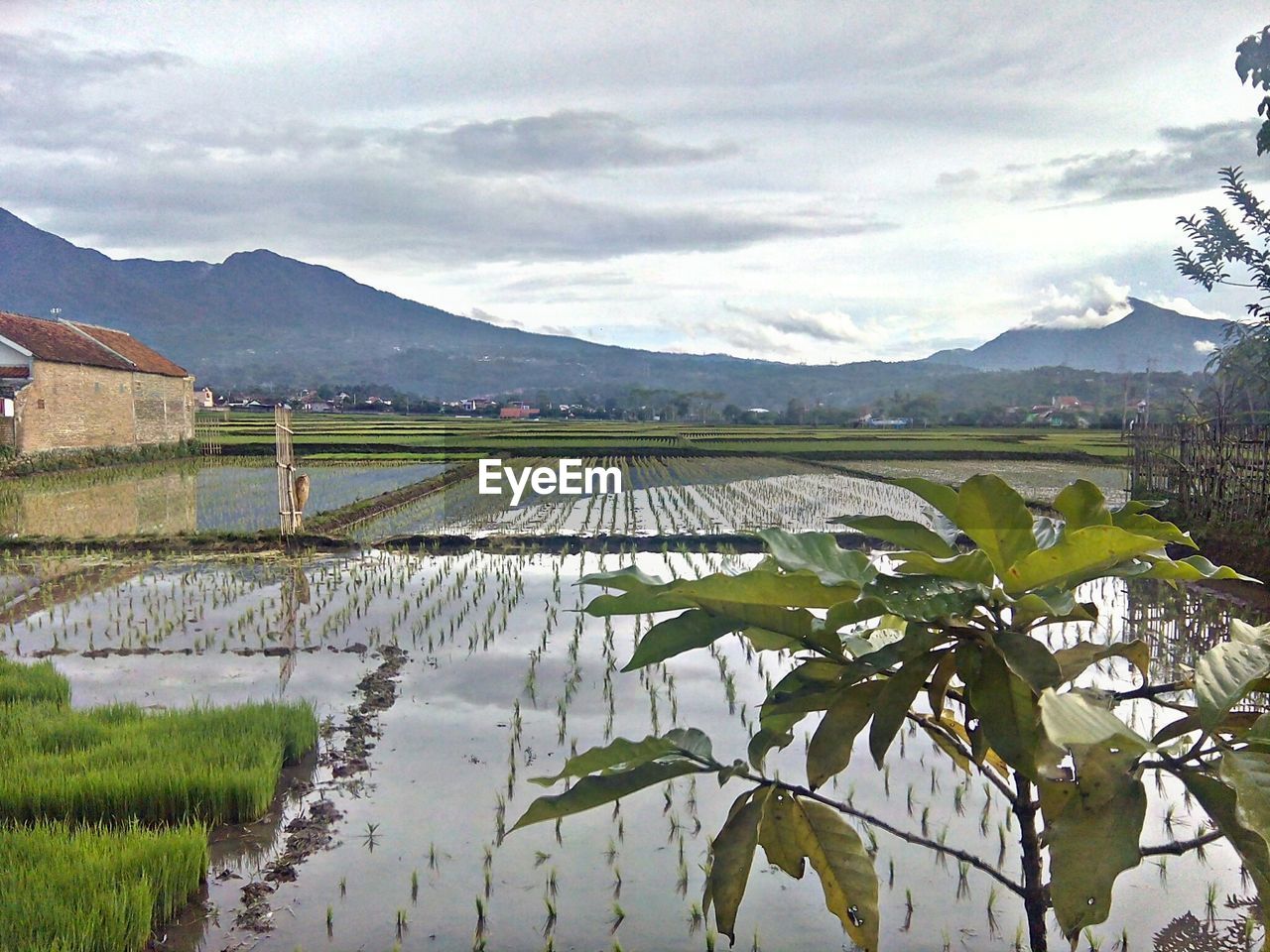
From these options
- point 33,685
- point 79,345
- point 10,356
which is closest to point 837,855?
point 33,685

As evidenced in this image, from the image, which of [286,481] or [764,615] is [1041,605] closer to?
[764,615]

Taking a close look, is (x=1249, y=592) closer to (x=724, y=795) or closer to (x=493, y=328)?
(x=724, y=795)

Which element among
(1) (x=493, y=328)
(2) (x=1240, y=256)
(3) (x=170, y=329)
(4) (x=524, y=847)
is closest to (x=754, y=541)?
(2) (x=1240, y=256)

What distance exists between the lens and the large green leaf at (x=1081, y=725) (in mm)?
698

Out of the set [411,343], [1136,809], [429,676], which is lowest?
[429,676]

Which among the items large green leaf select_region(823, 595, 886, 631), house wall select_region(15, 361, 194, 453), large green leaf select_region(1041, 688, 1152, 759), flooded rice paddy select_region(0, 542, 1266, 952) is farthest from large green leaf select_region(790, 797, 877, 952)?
house wall select_region(15, 361, 194, 453)

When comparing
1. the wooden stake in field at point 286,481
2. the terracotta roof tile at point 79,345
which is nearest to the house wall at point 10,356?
the terracotta roof tile at point 79,345

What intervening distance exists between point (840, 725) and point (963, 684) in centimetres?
13

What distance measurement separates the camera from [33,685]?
5.89 meters

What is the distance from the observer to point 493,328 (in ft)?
577

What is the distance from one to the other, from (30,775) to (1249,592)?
32.8 feet

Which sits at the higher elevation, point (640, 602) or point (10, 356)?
point (10, 356)

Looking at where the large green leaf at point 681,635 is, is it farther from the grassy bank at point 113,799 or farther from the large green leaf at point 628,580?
the grassy bank at point 113,799

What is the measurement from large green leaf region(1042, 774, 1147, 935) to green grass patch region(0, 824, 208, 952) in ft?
9.33
